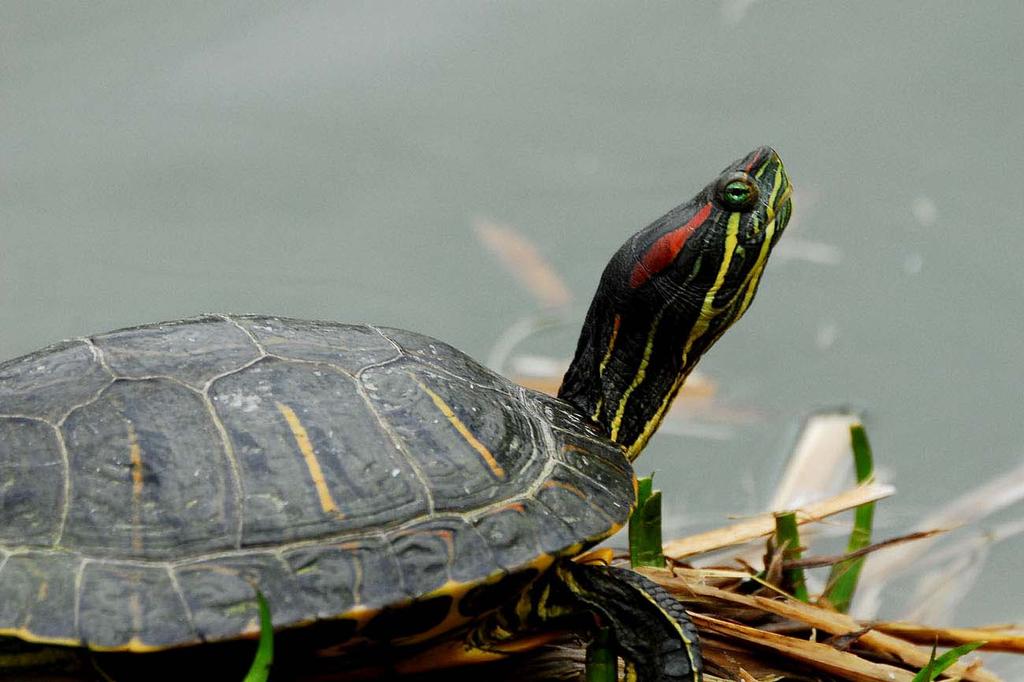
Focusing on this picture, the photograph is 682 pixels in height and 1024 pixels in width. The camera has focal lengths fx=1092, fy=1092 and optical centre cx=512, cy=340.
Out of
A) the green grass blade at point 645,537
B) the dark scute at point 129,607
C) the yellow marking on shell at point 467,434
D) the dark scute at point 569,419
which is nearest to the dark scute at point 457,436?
the yellow marking on shell at point 467,434

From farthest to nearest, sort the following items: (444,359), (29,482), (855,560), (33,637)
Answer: (855,560) → (444,359) → (29,482) → (33,637)

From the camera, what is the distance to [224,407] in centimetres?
180

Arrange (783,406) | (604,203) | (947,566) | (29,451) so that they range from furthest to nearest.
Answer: (604,203) → (783,406) → (947,566) → (29,451)

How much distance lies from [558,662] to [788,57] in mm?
3361

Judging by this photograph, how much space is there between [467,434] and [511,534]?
218mm

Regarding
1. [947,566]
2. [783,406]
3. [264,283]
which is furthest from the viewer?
[264,283]

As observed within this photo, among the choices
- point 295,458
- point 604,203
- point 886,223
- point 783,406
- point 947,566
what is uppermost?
point 886,223

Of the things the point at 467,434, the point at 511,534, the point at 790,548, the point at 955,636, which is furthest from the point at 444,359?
the point at 955,636

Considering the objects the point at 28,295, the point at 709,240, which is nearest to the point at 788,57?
the point at 709,240

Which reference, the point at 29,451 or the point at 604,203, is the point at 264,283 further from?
the point at 29,451

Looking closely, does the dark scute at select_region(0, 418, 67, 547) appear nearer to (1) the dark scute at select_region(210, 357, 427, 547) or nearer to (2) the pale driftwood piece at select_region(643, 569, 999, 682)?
(1) the dark scute at select_region(210, 357, 427, 547)

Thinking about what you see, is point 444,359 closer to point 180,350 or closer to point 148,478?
point 180,350

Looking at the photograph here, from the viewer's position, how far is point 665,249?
7.30ft

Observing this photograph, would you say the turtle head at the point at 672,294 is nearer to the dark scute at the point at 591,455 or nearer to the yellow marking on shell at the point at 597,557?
the dark scute at the point at 591,455
